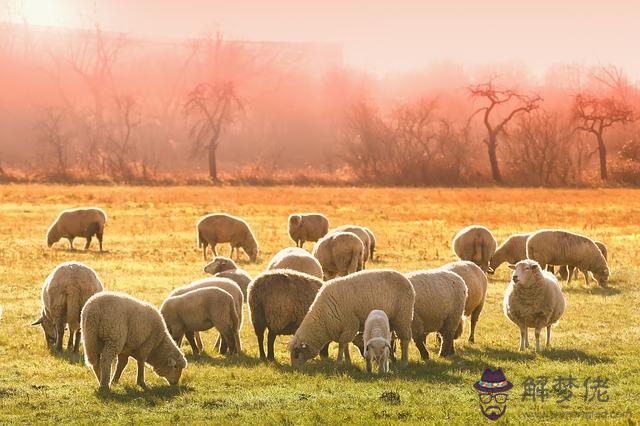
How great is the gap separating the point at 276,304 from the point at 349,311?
1482 millimetres

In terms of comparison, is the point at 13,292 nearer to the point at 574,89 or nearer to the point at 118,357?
the point at 118,357

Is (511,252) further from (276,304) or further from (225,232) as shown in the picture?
(276,304)

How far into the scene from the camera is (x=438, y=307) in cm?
1549

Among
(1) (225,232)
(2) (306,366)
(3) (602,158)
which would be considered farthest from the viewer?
(3) (602,158)

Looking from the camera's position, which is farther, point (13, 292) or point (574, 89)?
point (574, 89)

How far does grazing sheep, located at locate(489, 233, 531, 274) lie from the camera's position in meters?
26.4

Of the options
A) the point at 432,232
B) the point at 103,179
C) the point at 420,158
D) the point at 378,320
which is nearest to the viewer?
the point at 378,320

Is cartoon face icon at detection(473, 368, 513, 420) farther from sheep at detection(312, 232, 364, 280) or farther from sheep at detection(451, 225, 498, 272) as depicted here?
sheep at detection(451, 225, 498, 272)

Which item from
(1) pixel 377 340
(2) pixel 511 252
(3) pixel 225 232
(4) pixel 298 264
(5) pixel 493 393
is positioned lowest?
(5) pixel 493 393

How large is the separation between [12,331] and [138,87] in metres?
96.9

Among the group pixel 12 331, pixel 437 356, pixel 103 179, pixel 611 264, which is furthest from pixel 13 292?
pixel 103 179

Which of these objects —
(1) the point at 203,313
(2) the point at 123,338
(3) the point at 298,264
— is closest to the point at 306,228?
(3) the point at 298,264

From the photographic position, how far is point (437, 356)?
15.8 metres

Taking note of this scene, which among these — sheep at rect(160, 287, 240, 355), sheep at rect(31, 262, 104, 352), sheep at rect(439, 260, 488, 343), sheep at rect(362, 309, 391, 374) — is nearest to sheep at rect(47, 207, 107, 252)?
sheep at rect(31, 262, 104, 352)
